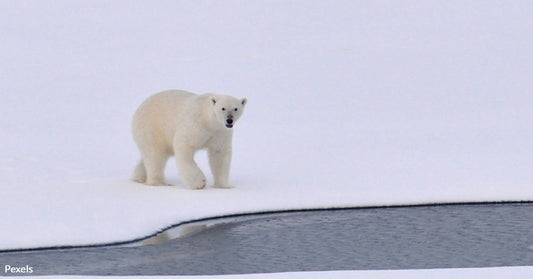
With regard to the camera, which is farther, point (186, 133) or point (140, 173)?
point (140, 173)

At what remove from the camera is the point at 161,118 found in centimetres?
1246

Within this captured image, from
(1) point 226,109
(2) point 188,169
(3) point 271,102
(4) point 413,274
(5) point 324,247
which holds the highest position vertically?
(3) point 271,102

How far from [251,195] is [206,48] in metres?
13.2

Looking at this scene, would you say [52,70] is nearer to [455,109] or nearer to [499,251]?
[455,109]

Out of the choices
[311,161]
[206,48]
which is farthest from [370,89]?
[311,161]

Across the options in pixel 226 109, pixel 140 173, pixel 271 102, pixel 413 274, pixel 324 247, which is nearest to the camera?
pixel 413 274

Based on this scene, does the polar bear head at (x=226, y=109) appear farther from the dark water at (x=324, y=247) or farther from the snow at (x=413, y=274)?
the snow at (x=413, y=274)

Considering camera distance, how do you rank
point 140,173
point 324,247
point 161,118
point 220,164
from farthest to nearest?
1. point 140,173
2. point 161,118
3. point 220,164
4. point 324,247

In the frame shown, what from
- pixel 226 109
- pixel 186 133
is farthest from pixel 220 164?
pixel 226 109

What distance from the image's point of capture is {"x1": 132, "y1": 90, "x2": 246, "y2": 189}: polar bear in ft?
39.2

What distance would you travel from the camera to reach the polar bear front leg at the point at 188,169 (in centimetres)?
1198

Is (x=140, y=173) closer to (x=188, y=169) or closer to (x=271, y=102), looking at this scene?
(x=188, y=169)

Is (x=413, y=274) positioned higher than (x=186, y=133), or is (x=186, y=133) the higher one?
(x=186, y=133)

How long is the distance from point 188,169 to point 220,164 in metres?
0.43
